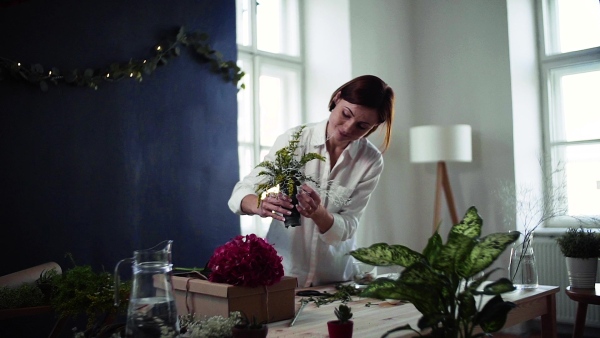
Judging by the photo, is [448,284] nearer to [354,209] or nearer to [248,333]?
[248,333]

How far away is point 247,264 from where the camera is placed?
155cm

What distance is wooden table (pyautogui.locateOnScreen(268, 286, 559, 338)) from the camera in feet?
4.90

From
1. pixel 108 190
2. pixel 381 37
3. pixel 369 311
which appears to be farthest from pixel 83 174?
pixel 381 37

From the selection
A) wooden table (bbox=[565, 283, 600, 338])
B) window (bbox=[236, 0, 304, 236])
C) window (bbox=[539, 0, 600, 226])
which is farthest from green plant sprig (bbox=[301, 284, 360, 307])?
→ window (bbox=[539, 0, 600, 226])

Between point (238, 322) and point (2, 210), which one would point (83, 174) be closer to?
point (2, 210)

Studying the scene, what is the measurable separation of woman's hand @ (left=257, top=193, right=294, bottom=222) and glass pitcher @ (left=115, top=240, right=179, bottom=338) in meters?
0.88

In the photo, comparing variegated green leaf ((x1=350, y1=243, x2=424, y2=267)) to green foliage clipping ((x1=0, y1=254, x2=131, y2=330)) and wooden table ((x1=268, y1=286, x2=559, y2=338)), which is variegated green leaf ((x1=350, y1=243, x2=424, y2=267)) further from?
green foliage clipping ((x1=0, y1=254, x2=131, y2=330))

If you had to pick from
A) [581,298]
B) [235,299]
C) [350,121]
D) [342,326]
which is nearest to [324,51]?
[350,121]

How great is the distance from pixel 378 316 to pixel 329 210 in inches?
37.3

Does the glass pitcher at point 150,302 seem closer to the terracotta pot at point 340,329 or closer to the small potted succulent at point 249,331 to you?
the small potted succulent at point 249,331

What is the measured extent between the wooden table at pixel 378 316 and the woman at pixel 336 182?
253 mm

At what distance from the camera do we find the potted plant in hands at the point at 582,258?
3016 millimetres

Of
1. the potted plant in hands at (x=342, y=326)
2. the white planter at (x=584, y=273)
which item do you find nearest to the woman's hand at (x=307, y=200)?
the potted plant in hands at (x=342, y=326)

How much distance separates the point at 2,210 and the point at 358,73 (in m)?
2.80
